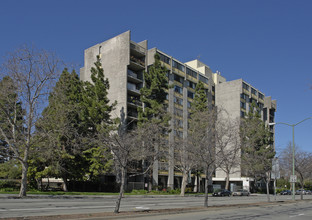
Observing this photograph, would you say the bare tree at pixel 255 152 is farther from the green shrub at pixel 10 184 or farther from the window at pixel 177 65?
the green shrub at pixel 10 184

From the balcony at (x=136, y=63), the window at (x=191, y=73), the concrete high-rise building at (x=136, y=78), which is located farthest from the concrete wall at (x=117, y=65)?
the window at (x=191, y=73)

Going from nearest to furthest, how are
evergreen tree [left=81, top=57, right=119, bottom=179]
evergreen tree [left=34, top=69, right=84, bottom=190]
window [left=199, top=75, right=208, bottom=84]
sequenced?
evergreen tree [left=34, top=69, right=84, bottom=190] < evergreen tree [left=81, top=57, right=119, bottom=179] < window [left=199, top=75, right=208, bottom=84]

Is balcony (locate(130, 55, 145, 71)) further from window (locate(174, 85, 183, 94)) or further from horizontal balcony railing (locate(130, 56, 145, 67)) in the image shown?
window (locate(174, 85, 183, 94))

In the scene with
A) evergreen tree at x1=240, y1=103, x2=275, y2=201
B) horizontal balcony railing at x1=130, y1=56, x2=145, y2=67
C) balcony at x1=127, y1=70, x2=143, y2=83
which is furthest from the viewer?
horizontal balcony railing at x1=130, y1=56, x2=145, y2=67

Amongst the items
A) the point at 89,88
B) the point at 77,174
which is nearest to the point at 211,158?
the point at 77,174

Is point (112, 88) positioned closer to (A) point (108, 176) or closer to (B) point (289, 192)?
(A) point (108, 176)

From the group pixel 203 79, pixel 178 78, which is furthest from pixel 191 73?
pixel 203 79

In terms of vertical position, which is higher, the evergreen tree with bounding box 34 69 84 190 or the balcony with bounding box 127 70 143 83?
the balcony with bounding box 127 70 143 83

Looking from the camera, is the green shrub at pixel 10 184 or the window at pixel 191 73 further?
the window at pixel 191 73

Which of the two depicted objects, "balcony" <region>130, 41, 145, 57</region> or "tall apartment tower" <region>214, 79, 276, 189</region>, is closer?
"balcony" <region>130, 41, 145, 57</region>

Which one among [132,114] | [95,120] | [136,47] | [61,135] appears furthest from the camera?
[136,47]

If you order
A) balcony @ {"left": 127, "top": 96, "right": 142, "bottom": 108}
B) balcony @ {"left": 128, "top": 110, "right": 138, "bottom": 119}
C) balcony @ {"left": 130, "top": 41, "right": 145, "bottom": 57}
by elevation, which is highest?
balcony @ {"left": 130, "top": 41, "right": 145, "bottom": 57}

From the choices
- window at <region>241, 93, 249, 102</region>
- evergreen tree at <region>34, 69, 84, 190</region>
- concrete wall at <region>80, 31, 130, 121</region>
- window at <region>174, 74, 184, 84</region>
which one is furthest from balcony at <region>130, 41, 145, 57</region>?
window at <region>241, 93, 249, 102</region>

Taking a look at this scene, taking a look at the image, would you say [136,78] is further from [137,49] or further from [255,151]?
[255,151]
